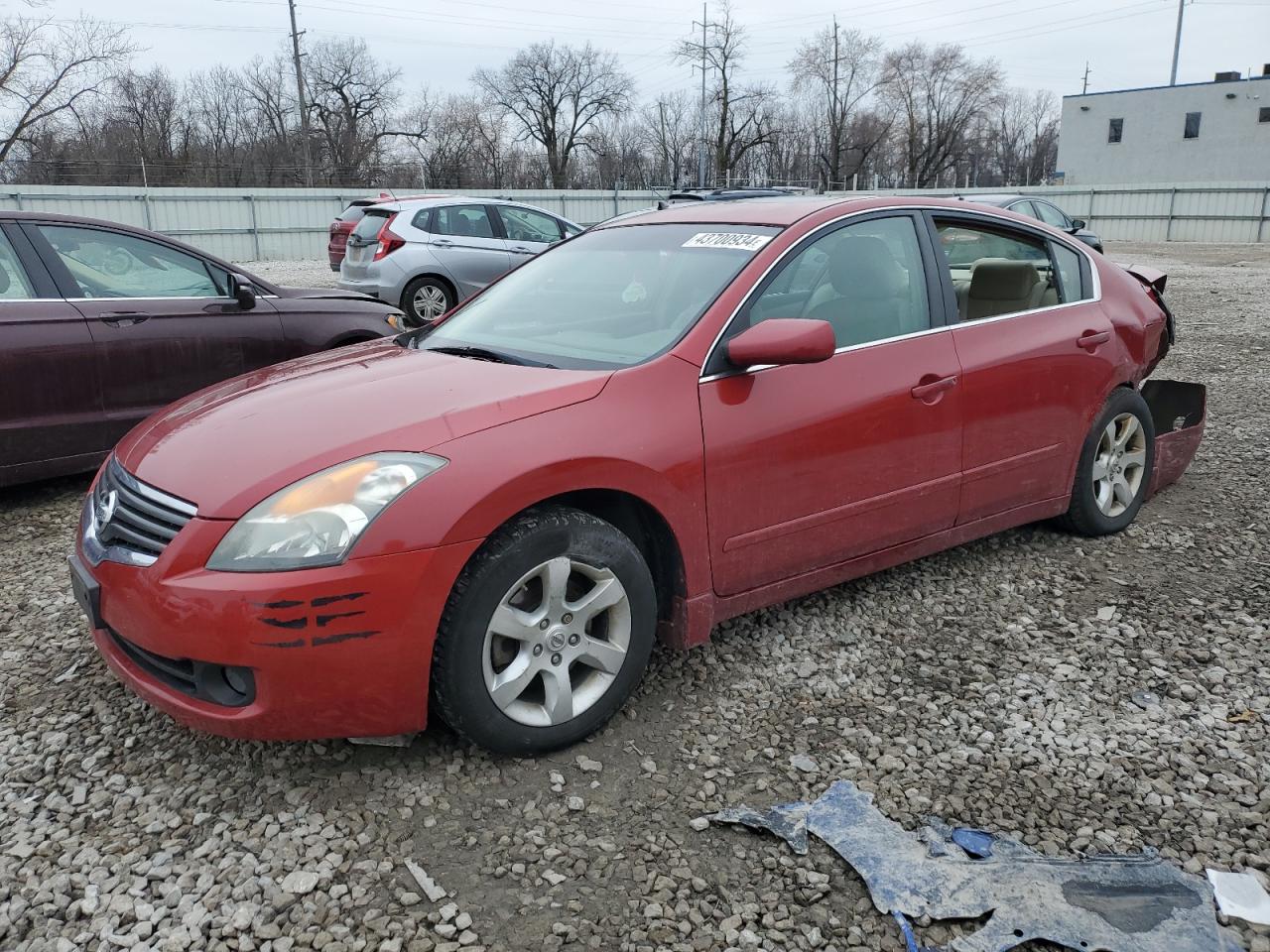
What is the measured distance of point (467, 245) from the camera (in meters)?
12.6

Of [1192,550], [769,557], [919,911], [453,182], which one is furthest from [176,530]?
[453,182]

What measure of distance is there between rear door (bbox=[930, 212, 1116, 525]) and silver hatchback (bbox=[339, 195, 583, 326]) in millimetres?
8449

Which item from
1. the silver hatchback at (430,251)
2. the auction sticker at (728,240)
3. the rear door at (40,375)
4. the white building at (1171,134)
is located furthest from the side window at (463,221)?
the white building at (1171,134)

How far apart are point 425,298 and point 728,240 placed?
9.38m

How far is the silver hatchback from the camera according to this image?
1212 cm

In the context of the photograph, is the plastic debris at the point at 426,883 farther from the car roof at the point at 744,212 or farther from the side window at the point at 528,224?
the side window at the point at 528,224

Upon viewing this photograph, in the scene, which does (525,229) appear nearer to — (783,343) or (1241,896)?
(783,343)

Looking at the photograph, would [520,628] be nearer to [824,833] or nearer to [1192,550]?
[824,833]

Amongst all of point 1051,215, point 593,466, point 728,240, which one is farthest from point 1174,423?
point 1051,215

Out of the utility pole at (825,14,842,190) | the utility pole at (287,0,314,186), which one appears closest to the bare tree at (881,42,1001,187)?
the utility pole at (825,14,842,190)

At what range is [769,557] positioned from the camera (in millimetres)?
3273

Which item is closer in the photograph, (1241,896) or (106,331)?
(1241,896)

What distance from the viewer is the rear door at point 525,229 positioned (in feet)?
42.6

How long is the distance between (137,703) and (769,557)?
81.8 inches
